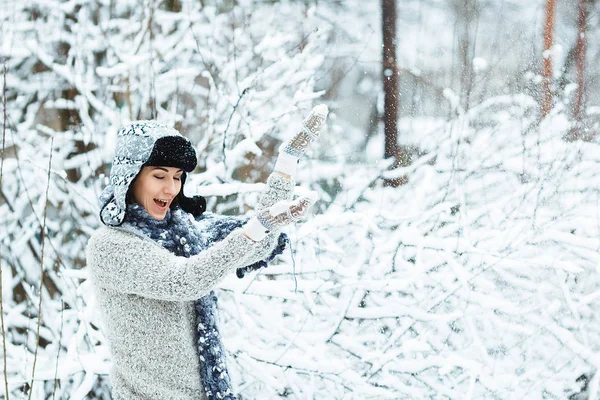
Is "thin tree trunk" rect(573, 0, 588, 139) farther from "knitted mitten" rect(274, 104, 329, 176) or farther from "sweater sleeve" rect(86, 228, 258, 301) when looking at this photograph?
"sweater sleeve" rect(86, 228, 258, 301)

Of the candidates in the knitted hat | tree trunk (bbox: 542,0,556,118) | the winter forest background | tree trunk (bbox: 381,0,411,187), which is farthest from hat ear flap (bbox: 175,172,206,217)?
tree trunk (bbox: 542,0,556,118)

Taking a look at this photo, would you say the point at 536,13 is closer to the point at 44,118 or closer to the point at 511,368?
the point at 511,368

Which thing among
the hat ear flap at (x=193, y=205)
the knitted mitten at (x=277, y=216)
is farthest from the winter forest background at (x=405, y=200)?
the knitted mitten at (x=277, y=216)

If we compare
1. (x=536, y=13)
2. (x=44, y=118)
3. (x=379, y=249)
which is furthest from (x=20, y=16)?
(x=536, y=13)

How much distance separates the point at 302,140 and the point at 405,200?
1563 mm

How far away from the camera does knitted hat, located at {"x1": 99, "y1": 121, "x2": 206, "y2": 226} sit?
122 centimetres

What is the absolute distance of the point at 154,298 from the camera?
1216 mm

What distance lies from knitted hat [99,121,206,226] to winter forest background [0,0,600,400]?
3.27ft

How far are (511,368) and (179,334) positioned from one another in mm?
1723

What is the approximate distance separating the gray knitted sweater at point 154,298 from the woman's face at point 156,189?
77 mm

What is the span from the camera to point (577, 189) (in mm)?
2588

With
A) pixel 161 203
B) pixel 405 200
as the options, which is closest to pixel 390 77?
pixel 405 200

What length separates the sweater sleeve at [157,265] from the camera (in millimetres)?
1135

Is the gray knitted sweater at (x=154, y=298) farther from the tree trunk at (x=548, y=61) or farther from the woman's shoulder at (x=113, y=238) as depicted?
the tree trunk at (x=548, y=61)
